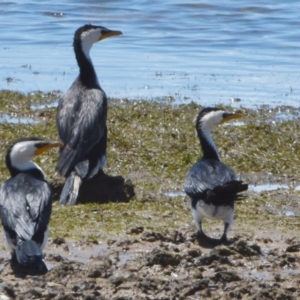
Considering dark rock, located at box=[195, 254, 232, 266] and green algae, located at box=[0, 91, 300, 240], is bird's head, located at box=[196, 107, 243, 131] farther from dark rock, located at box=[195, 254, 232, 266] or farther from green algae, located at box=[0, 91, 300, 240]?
dark rock, located at box=[195, 254, 232, 266]

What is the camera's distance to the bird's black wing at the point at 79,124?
37.2 feet

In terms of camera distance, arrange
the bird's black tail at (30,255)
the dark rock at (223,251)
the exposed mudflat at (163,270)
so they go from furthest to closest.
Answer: the dark rock at (223,251), the bird's black tail at (30,255), the exposed mudflat at (163,270)

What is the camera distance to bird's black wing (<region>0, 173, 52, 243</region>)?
26.5 ft

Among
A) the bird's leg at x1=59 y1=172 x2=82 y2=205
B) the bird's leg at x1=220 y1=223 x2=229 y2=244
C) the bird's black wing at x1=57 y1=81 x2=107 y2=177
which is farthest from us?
the bird's black wing at x1=57 y1=81 x2=107 y2=177

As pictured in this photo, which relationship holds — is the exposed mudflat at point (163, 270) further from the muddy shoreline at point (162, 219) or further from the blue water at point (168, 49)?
the blue water at point (168, 49)

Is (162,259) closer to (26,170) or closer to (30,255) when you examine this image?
(30,255)

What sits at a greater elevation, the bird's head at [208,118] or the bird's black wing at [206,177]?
the bird's head at [208,118]

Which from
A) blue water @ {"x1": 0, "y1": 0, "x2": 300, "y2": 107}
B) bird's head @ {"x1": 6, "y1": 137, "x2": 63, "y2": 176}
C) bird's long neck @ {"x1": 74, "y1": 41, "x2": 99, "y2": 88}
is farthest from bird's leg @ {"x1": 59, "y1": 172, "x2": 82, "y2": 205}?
blue water @ {"x1": 0, "y1": 0, "x2": 300, "y2": 107}

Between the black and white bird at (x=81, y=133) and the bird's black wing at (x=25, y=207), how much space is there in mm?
2346

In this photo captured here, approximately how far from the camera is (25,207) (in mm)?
8234

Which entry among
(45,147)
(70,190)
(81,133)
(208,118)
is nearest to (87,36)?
(81,133)

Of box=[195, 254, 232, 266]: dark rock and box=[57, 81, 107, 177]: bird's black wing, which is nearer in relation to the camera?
box=[195, 254, 232, 266]: dark rock

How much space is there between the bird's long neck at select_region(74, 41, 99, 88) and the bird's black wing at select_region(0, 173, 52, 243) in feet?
12.3

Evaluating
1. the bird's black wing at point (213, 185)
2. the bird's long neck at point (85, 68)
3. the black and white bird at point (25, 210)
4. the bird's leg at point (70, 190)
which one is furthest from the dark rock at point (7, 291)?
the bird's long neck at point (85, 68)
